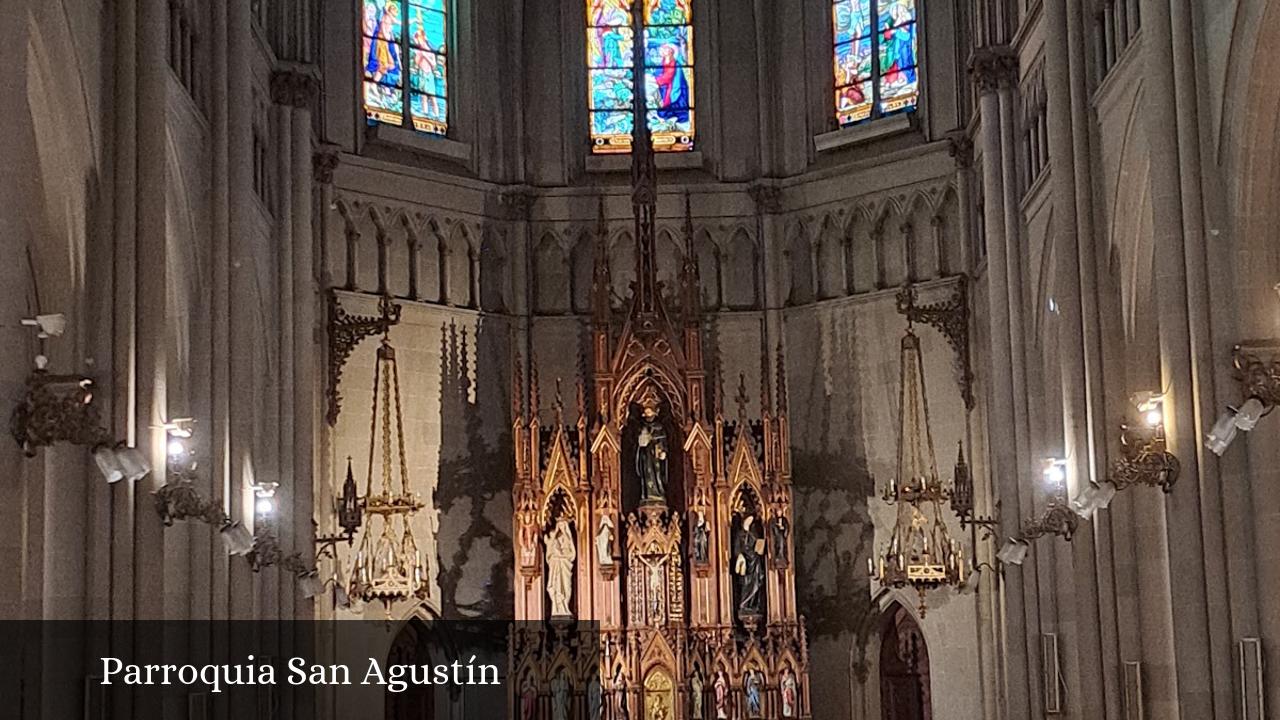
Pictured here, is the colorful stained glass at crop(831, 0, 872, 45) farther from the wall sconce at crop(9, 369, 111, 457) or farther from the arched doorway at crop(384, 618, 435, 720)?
the wall sconce at crop(9, 369, 111, 457)

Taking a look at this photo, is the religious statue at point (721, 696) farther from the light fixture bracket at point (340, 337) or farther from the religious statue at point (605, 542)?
the light fixture bracket at point (340, 337)

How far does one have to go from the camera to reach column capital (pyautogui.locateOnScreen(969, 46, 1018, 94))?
32875 mm

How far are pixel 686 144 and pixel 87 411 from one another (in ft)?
81.8

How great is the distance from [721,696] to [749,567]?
2.41 metres

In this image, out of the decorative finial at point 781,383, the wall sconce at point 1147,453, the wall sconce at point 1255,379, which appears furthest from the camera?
the decorative finial at point 781,383

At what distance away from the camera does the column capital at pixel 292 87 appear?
33.3 meters

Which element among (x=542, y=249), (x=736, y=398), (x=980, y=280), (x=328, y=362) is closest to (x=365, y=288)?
(x=328, y=362)

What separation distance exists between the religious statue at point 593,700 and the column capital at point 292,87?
37.1ft

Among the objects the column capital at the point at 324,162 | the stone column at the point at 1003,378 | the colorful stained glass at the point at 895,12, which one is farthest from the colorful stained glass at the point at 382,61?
the stone column at the point at 1003,378

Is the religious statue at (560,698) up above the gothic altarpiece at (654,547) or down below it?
below

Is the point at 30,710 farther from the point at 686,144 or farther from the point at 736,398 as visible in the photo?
the point at 686,144

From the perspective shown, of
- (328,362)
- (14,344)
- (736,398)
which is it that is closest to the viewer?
(14,344)

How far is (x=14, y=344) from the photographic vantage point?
1617cm

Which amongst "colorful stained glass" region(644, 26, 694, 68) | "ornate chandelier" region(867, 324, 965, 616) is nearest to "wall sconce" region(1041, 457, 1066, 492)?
"ornate chandelier" region(867, 324, 965, 616)
